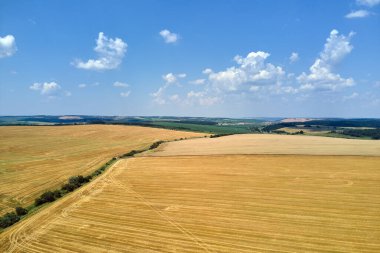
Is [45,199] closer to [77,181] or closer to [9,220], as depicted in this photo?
[9,220]

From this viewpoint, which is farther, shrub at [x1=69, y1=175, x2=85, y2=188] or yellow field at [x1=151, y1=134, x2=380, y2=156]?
yellow field at [x1=151, y1=134, x2=380, y2=156]

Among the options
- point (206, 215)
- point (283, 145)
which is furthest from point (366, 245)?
point (283, 145)

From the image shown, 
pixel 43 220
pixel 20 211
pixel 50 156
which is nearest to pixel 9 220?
pixel 20 211

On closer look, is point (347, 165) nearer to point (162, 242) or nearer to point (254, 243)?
point (254, 243)

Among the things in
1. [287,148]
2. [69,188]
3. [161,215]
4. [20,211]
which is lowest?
[20,211]

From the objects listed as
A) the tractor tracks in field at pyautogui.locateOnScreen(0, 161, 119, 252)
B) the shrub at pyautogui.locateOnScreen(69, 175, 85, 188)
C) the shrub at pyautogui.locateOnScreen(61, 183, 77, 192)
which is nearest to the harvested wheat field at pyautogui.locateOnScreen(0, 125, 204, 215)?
the shrub at pyautogui.locateOnScreen(69, 175, 85, 188)

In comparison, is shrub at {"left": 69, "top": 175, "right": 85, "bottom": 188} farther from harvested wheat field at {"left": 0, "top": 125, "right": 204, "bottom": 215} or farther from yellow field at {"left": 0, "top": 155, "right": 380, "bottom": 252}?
harvested wheat field at {"left": 0, "top": 125, "right": 204, "bottom": 215}
